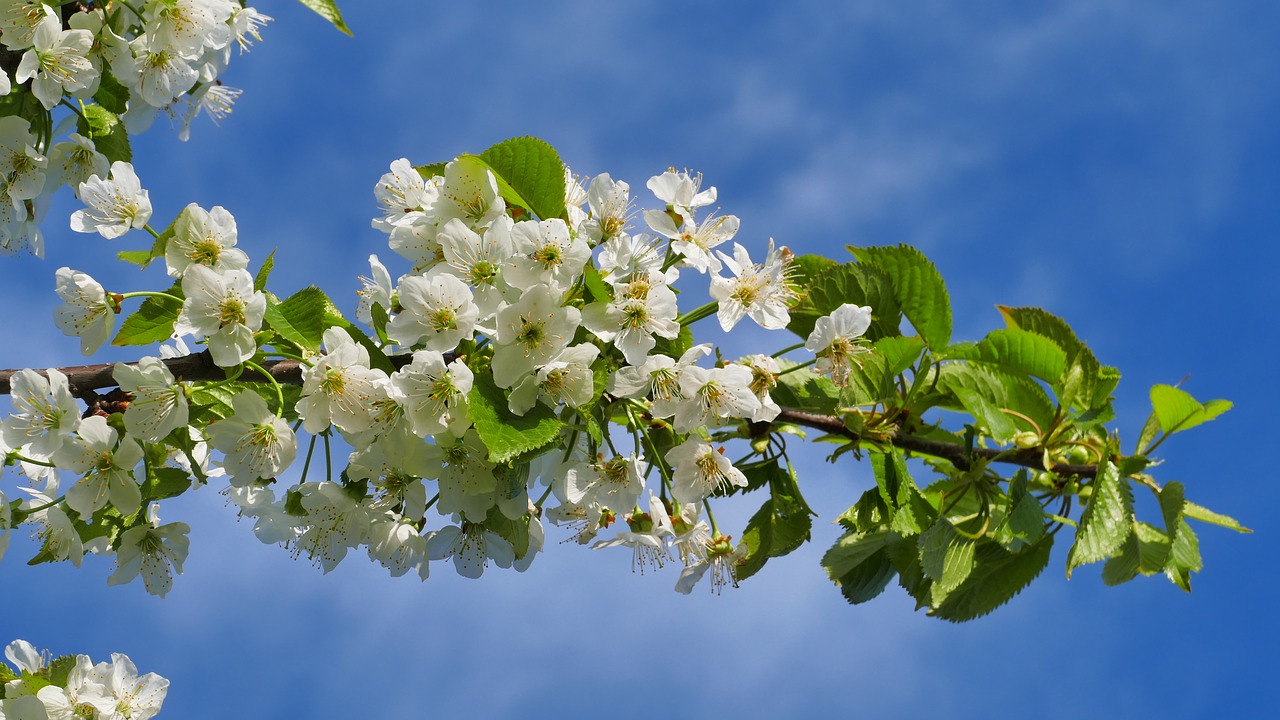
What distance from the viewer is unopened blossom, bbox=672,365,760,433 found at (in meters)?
2.13

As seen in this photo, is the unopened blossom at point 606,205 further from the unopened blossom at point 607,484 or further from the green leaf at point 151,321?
the green leaf at point 151,321

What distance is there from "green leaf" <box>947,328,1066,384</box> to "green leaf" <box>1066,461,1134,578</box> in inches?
10.9

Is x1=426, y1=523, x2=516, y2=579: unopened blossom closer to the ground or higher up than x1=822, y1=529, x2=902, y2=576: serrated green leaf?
closer to the ground

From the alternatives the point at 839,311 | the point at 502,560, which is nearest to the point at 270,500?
the point at 502,560

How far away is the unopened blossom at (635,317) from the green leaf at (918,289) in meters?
0.65

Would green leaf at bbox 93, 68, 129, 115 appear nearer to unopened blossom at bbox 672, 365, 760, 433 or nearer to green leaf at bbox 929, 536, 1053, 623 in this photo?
unopened blossom at bbox 672, 365, 760, 433

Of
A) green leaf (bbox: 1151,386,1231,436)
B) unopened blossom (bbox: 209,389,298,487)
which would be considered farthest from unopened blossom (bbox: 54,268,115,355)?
green leaf (bbox: 1151,386,1231,436)

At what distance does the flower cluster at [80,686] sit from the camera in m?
2.65

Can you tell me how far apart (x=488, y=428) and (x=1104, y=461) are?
5.18 ft

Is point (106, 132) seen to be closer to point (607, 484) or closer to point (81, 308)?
point (81, 308)

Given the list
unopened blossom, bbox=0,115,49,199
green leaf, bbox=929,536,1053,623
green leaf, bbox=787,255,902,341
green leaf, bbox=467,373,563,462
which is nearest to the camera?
green leaf, bbox=467,373,563,462

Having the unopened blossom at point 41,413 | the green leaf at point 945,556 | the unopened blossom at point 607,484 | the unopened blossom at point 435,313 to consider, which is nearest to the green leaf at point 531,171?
the unopened blossom at point 435,313

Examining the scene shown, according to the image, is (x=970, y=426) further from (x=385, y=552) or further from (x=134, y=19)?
(x=134, y=19)

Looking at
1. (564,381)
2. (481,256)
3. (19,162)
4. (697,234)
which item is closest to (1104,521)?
(697,234)
